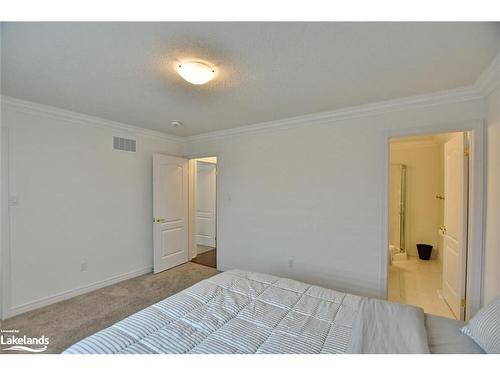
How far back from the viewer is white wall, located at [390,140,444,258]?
15.6 feet

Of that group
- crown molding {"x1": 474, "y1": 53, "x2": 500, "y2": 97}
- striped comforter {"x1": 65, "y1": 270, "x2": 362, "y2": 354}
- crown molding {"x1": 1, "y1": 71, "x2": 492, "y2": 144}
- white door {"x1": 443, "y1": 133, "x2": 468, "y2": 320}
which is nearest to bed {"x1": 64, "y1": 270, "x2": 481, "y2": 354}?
striped comforter {"x1": 65, "y1": 270, "x2": 362, "y2": 354}

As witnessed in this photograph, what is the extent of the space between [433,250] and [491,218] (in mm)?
3352

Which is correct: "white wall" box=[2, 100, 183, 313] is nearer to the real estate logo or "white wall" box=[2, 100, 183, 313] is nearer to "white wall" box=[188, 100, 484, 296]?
the real estate logo

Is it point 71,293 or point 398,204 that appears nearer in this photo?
point 71,293

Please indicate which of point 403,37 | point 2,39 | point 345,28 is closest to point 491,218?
point 403,37

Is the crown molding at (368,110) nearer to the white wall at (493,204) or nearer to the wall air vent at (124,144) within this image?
the white wall at (493,204)

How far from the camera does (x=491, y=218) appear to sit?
2.01m

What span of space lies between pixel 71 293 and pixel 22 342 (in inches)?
34.4

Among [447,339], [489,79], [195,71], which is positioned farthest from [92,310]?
[489,79]

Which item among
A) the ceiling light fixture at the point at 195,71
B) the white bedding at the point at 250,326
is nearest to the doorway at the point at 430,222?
the white bedding at the point at 250,326

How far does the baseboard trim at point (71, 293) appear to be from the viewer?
8.21 feet

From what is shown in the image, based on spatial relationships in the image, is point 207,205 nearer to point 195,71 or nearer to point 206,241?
point 206,241

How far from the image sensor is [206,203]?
226 inches

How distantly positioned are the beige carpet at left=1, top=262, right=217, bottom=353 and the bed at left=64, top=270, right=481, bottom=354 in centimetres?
130
